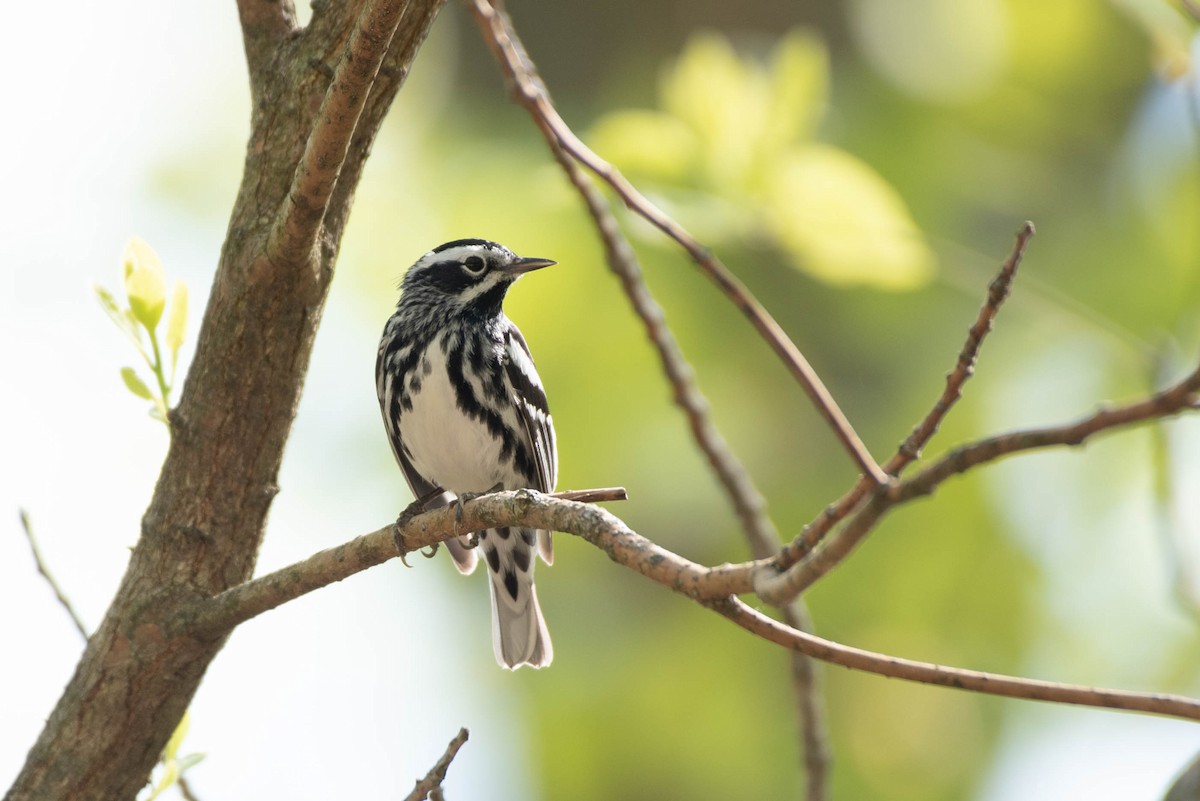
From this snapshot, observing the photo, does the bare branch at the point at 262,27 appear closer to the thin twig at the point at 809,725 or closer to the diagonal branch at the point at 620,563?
the diagonal branch at the point at 620,563

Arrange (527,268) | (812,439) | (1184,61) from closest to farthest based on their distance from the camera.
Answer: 1. (1184,61)
2. (527,268)
3. (812,439)

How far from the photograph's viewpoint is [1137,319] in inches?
256

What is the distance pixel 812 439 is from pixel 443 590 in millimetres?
2184

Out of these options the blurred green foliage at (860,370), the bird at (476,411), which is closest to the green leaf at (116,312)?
the bird at (476,411)

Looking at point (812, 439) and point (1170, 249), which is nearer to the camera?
point (1170, 249)

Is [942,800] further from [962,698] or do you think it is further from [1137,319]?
[1137,319]

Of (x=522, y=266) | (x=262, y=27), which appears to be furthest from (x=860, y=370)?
(x=262, y=27)

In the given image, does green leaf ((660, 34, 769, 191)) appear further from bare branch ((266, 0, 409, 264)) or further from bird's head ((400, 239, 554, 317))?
bird's head ((400, 239, 554, 317))

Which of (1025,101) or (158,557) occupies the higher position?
(1025,101)

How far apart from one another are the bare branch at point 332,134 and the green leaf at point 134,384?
356 millimetres

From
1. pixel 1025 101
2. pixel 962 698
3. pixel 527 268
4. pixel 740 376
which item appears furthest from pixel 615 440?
pixel 1025 101

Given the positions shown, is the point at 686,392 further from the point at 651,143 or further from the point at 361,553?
the point at 361,553

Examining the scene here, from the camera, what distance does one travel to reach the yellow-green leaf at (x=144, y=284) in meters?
2.56

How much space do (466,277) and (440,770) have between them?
2.76 meters
